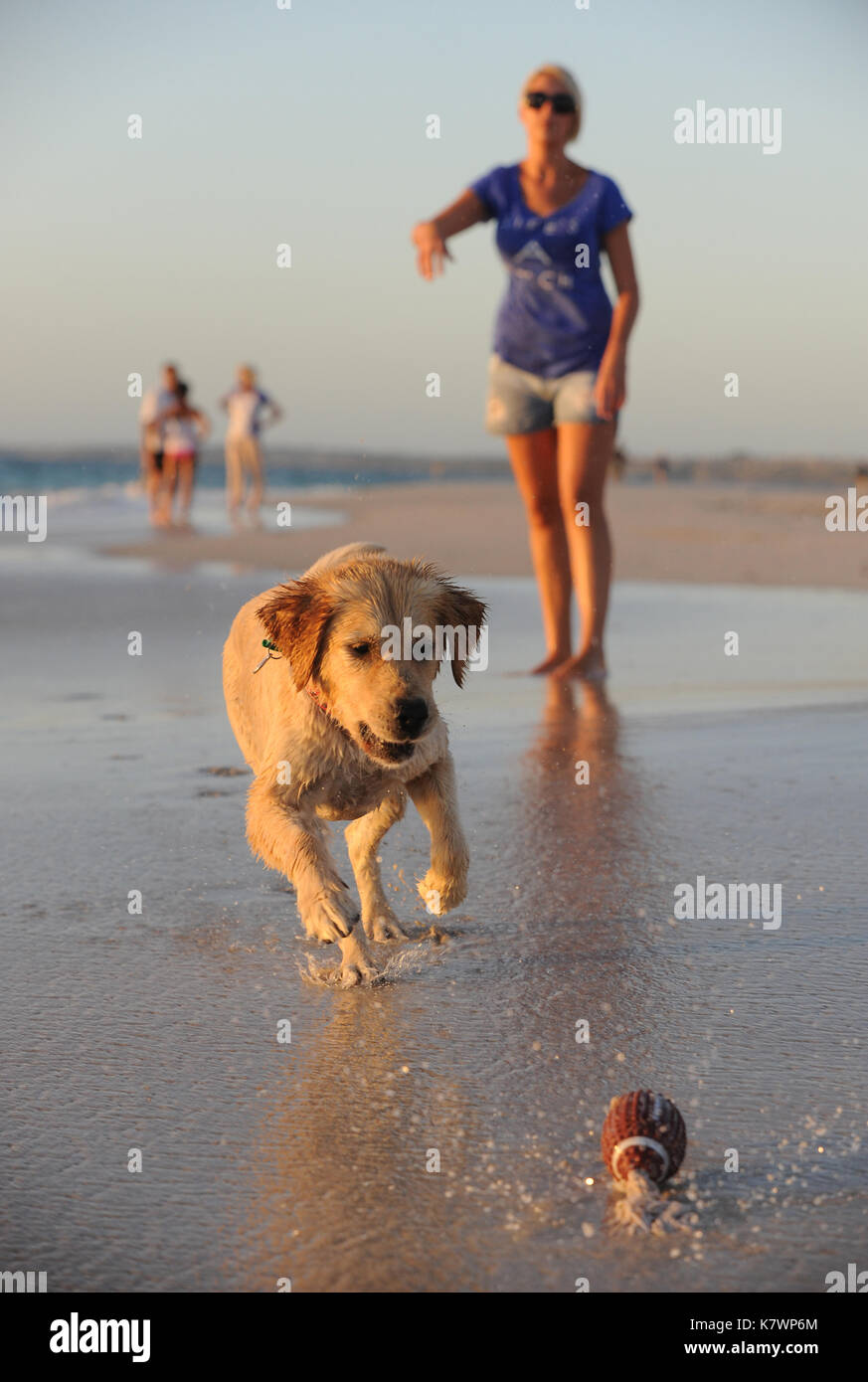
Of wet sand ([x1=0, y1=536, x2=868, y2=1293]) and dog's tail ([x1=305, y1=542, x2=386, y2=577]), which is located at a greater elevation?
dog's tail ([x1=305, y1=542, x2=386, y2=577])

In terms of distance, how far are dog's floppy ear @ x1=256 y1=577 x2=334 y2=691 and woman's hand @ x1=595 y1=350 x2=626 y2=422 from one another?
3.73 metres

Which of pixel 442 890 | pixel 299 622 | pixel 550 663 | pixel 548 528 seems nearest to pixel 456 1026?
pixel 442 890

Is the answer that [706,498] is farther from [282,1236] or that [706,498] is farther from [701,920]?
[282,1236]

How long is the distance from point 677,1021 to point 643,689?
14.1 feet

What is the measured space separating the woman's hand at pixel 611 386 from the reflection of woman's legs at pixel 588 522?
0.12 m

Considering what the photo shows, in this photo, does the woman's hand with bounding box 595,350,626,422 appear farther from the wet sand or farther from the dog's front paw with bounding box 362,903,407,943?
the dog's front paw with bounding box 362,903,407,943

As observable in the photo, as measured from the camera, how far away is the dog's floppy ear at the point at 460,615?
12.9 ft

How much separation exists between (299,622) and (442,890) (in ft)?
2.39

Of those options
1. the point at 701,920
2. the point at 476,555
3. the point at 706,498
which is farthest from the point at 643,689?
the point at 706,498

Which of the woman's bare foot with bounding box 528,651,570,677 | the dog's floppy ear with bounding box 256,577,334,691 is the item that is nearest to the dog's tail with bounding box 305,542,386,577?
the dog's floppy ear with bounding box 256,577,334,691

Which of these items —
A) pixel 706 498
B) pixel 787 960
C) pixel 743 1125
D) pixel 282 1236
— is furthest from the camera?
pixel 706 498

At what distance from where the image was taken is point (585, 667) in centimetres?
773

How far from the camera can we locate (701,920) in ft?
13.2

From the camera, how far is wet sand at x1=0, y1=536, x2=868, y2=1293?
230 cm
